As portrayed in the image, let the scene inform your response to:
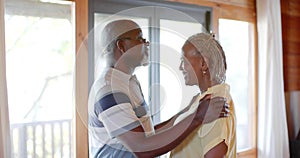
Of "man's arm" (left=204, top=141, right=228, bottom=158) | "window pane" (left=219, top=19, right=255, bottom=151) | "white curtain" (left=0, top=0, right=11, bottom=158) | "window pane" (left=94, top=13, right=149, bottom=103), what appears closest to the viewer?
"man's arm" (left=204, top=141, right=228, bottom=158)

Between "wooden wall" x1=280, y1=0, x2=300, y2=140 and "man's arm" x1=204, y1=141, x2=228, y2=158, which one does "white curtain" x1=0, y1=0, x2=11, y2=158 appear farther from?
"wooden wall" x1=280, y1=0, x2=300, y2=140

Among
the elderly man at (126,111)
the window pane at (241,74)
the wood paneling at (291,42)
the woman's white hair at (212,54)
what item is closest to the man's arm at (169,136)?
the elderly man at (126,111)

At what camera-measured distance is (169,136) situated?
114 centimetres

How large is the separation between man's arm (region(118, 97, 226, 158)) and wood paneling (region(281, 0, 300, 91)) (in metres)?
2.92

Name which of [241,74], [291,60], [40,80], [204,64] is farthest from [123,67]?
[291,60]

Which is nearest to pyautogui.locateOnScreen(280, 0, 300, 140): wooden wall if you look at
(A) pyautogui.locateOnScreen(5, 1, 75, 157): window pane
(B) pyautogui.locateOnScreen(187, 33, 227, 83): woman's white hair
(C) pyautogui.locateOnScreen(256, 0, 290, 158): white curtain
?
(C) pyautogui.locateOnScreen(256, 0, 290, 158): white curtain

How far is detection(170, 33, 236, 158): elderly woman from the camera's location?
3.59ft

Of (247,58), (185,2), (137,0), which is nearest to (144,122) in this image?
(137,0)

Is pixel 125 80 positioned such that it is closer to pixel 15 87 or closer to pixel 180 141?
pixel 180 141

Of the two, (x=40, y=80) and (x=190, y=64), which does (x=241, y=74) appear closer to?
(x=40, y=80)

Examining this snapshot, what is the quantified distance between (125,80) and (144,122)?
0.17m

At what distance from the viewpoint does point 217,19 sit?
3174 mm

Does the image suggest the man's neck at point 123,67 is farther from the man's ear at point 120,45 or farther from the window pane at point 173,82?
the window pane at point 173,82

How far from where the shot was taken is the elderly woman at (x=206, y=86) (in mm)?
1096
